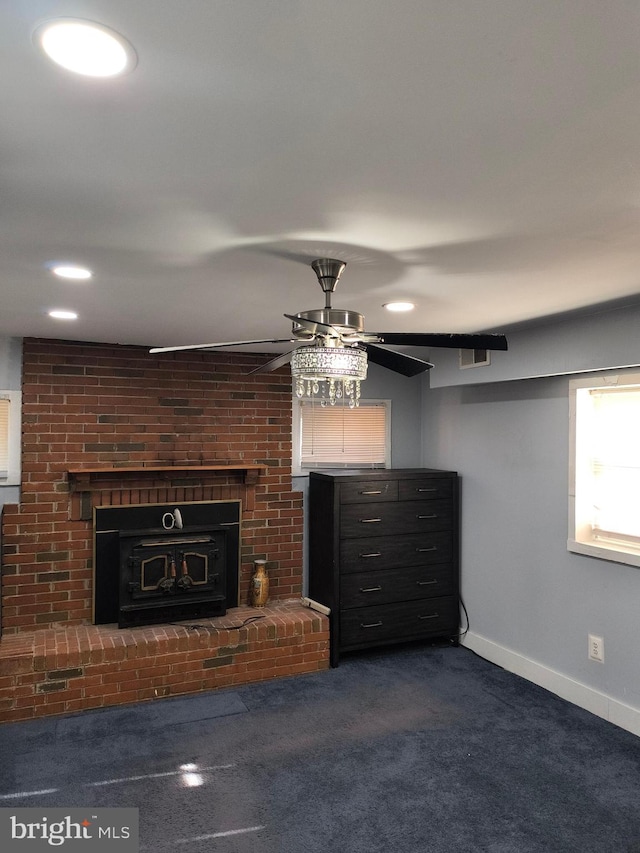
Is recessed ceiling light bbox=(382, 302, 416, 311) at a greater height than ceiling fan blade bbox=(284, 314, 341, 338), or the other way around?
recessed ceiling light bbox=(382, 302, 416, 311)

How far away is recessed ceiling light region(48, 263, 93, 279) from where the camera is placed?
2283 mm

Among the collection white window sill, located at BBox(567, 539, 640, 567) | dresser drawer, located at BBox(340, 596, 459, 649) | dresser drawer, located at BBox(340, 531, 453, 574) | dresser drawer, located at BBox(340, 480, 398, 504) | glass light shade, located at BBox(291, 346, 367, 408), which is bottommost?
dresser drawer, located at BBox(340, 596, 459, 649)

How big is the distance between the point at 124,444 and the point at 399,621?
2357 mm

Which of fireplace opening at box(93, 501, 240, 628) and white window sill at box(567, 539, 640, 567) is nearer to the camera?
white window sill at box(567, 539, 640, 567)

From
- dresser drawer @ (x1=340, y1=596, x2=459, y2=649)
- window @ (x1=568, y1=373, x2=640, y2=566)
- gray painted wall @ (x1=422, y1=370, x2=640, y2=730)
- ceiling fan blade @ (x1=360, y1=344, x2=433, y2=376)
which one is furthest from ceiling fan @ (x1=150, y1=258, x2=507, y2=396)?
dresser drawer @ (x1=340, y1=596, x2=459, y2=649)

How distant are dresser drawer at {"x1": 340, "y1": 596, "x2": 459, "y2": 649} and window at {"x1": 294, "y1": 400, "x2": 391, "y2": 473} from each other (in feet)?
3.91

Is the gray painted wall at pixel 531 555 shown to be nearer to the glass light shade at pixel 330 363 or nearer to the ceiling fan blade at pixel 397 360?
the ceiling fan blade at pixel 397 360

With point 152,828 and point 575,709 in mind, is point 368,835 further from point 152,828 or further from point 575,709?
point 575,709

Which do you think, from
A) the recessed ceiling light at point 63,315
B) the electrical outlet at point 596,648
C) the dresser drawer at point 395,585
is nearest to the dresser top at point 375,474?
the dresser drawer at point 395,585

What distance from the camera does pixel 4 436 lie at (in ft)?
13.2

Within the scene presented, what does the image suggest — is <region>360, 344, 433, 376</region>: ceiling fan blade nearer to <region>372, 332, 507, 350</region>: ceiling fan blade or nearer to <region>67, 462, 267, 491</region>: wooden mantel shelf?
<region>372, 332, 507, 350</region>: ceiling fan blade

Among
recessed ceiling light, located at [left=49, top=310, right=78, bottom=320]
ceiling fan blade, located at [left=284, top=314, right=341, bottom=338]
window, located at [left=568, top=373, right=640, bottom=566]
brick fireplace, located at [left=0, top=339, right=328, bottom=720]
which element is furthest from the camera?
brick fireplace, located at [left=0, top=339, right=328, bottom=720]

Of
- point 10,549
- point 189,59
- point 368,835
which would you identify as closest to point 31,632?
point 10,549

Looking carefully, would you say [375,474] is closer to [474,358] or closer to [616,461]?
[474,358]
